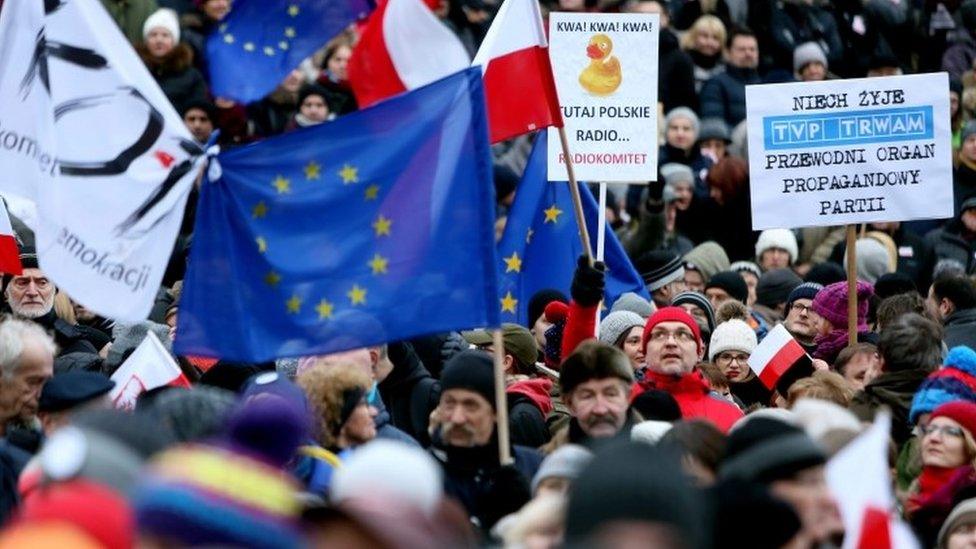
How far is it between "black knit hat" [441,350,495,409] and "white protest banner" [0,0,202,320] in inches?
45.5

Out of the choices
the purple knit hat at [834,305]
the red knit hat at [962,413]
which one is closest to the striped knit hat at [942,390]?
the red knit hat at [962,413]

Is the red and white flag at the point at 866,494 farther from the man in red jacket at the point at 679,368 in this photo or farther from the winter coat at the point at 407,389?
the winter coat at the point at 407,389

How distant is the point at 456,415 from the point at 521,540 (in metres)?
2.12

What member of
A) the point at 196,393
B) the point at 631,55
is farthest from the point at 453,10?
the point at 196,393

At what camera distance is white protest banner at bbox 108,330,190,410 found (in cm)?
1058

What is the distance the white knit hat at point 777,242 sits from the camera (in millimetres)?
16703

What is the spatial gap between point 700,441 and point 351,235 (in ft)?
6.42

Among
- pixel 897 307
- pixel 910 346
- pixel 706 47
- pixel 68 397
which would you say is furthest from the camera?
pixel 706 47

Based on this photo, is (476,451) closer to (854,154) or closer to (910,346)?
(910,346)

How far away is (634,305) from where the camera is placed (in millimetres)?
13320

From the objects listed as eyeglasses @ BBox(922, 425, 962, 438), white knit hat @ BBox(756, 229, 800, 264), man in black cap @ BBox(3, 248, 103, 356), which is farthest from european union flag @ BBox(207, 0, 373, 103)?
white knit hat @ BBox(756, 229, 800, 264)

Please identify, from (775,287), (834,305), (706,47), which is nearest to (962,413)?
(834,305)

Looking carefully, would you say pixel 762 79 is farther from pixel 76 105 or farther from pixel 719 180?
pixel 76 105

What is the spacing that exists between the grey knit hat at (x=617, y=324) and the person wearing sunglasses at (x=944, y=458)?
8.06 feet
